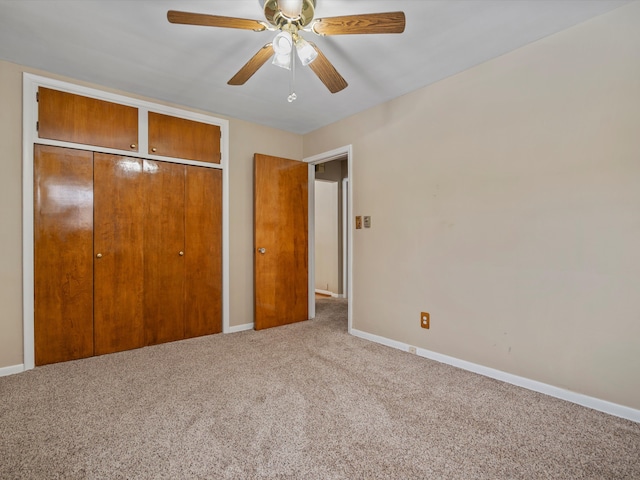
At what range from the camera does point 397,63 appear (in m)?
2.45

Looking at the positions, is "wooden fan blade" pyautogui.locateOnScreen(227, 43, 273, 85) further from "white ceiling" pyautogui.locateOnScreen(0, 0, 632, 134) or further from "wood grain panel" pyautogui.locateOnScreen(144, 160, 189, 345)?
"wood grain panel" pyautogui.locateOnScreen(144, 160, 189, 345)

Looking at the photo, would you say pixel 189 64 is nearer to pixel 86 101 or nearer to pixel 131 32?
pixel 131 32

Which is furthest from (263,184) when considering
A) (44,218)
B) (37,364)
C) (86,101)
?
(37,364)

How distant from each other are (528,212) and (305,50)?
1.85m

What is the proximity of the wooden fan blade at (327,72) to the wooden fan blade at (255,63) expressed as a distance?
10.6 inches

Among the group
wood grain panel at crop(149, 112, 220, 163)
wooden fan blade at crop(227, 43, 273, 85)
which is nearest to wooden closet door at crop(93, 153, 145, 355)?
wood grain panel at crop(149, 112, 220, 163)

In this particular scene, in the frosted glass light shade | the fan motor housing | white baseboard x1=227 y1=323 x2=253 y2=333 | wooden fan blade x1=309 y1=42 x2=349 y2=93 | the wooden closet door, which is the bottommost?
white baseboard x1=227 y1=323 x2=253 y2=333

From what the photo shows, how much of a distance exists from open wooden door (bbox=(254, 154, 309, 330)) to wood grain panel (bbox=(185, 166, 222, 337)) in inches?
16.8

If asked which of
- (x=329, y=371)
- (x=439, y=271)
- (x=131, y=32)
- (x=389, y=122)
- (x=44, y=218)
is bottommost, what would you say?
(x=329, y=371)

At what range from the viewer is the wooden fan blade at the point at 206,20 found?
5.15ft

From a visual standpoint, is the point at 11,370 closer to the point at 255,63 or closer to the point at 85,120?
the point at 85,120

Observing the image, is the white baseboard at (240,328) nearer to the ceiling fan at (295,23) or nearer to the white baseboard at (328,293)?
the white baseboard at (328,293)

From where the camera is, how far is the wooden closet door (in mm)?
2826

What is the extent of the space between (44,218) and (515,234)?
372 cm
